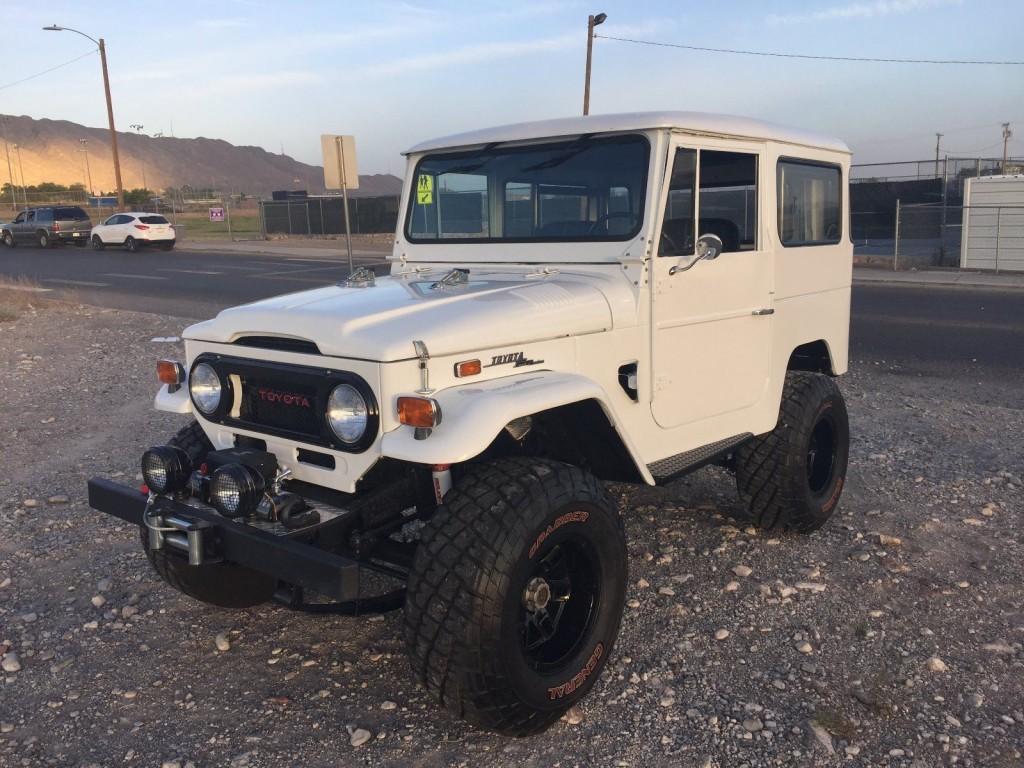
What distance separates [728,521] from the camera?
5418 millimetres

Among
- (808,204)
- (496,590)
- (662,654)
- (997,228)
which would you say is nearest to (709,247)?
(808,204)

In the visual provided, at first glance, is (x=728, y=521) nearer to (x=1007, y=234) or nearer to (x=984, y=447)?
(x=984, y=447)

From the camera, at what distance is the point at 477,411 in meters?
3.19

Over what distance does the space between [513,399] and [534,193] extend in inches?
61.4

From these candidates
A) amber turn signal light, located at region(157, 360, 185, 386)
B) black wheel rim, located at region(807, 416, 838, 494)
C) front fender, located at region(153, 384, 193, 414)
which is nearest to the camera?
front fender, located at region(153, 384, 193, 414)

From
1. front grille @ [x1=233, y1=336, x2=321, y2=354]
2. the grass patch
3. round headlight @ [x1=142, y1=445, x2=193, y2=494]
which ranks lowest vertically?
the grass patch

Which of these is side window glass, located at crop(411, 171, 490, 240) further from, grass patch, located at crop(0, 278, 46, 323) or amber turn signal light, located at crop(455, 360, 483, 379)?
grass patch, located at crop(0, 278, 46, 323)

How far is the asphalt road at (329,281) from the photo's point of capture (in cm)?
1087

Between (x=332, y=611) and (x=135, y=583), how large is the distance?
1466 millimetres

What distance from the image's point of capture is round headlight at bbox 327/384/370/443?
332cm

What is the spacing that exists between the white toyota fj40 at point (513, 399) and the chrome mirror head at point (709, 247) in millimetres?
15

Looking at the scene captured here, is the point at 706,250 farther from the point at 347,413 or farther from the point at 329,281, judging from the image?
the point at 329,281

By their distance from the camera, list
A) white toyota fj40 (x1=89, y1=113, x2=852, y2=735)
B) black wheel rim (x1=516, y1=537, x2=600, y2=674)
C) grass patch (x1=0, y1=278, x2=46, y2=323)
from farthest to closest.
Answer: grass patch (x1=0, y1=278, x2=46, y2=323) → black wheel rim (x1=516, y1=537, x2=600, y2=674) → white toyota fj40 (x1=89, y1=113, x2=852, y2=735)

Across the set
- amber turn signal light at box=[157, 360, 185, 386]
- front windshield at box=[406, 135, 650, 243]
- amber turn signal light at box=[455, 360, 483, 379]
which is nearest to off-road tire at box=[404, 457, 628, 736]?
amber turn signal light at box=[455, 360, 483, 379]
